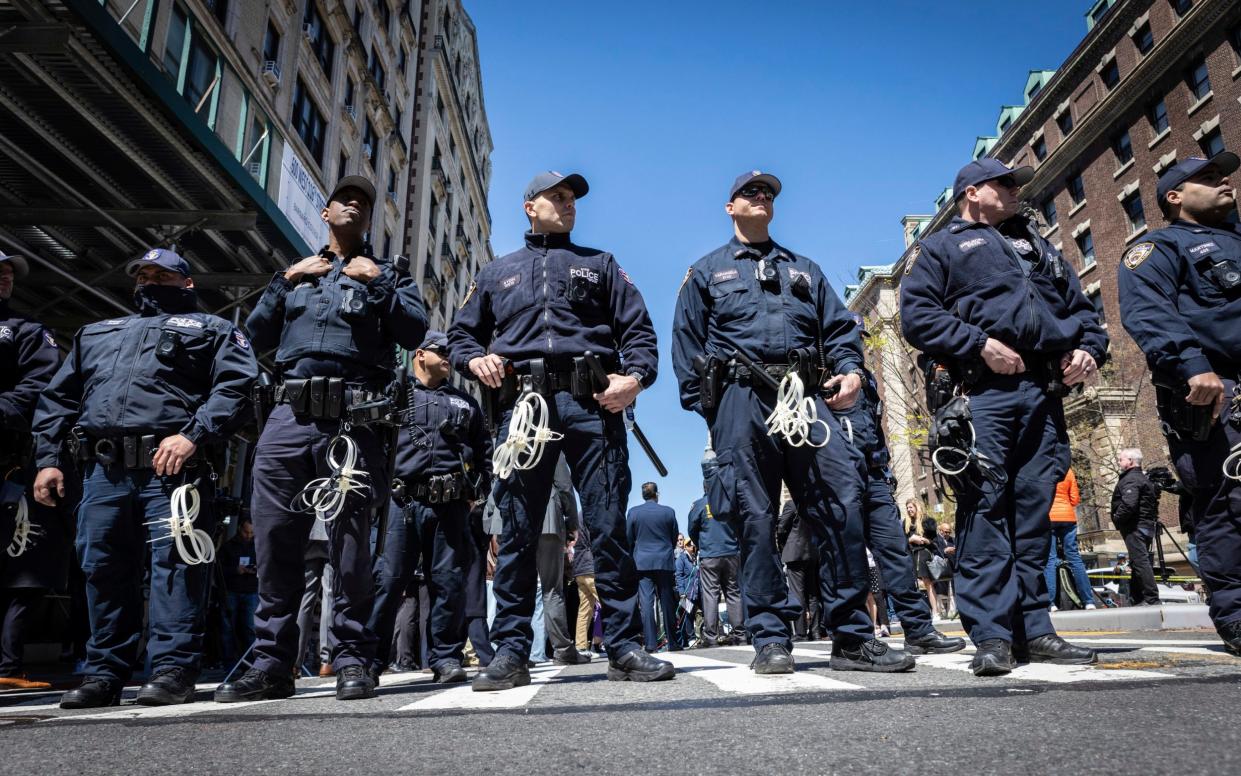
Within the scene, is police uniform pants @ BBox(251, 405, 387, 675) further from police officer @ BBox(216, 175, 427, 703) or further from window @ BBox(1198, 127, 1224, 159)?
window @ BBox(1198, 127, 1224, 159)

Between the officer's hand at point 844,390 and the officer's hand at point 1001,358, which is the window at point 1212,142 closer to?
the officer's hand at point 1001,358

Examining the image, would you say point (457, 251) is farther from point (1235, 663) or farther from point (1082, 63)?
point (1235, 663)

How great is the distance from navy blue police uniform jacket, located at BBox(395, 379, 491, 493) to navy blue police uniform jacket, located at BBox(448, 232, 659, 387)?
141 cm

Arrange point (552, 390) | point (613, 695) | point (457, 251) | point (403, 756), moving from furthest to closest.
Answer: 1. point (457, 251)
2. point (552, 390)
3. point (613, 695)
4. point (403, 756)

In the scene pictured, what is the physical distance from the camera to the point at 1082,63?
1367 inches

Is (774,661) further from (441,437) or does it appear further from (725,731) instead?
(441,437)

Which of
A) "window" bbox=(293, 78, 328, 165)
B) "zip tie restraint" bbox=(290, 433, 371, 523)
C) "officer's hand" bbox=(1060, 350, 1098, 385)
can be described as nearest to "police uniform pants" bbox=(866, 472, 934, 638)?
"officer's hand" bbox=(1060, 350, 1098, 385)

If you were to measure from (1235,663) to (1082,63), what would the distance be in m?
39.4

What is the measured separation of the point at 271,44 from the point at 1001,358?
19.4 meters

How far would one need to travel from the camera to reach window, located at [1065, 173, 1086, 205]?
115 ft

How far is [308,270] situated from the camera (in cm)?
399

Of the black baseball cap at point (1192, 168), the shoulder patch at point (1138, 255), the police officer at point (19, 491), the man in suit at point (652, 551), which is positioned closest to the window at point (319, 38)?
the man in suit at point (652, 551)

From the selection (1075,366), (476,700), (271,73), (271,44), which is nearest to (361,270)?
(476,700)


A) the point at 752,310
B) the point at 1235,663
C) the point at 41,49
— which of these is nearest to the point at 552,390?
the point at 752,310
